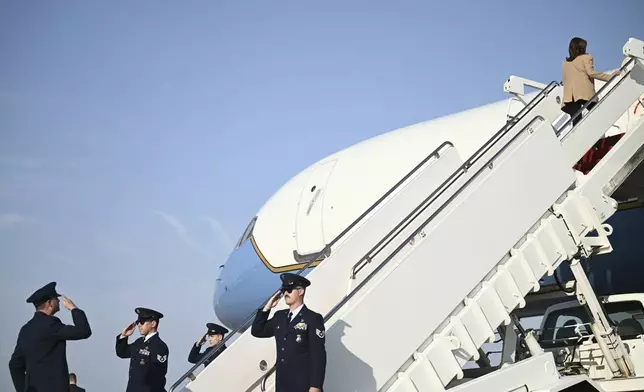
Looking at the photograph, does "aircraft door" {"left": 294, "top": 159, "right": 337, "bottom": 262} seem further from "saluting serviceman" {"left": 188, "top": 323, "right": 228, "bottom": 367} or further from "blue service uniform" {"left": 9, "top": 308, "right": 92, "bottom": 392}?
"blue service uniform" {"left": 9, "top": 308, "right": 92, "bottom": 392}

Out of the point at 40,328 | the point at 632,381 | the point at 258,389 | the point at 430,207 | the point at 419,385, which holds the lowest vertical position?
the point at 632,381

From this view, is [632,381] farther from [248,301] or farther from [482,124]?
[248,301]

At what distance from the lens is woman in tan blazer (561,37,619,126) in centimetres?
777

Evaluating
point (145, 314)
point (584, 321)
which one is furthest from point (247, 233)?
point (145, 314)

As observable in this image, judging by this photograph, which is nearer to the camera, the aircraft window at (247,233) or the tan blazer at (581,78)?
the tan blazer at (581,78)

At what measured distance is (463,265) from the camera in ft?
20.0

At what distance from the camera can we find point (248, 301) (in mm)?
13219

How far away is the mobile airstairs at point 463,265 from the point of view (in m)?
5.70

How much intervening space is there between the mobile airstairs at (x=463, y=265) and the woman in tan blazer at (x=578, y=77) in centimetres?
27

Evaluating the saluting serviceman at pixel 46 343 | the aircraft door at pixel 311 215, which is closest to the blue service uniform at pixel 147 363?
the saluting serviceman at pixel 46 343

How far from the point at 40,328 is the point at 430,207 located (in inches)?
137

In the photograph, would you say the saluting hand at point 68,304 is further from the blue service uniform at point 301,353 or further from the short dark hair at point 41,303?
the blue service uniform at point 301,353

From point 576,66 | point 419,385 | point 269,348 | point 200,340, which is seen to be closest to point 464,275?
point 419,385

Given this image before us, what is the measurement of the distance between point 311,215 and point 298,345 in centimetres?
729
